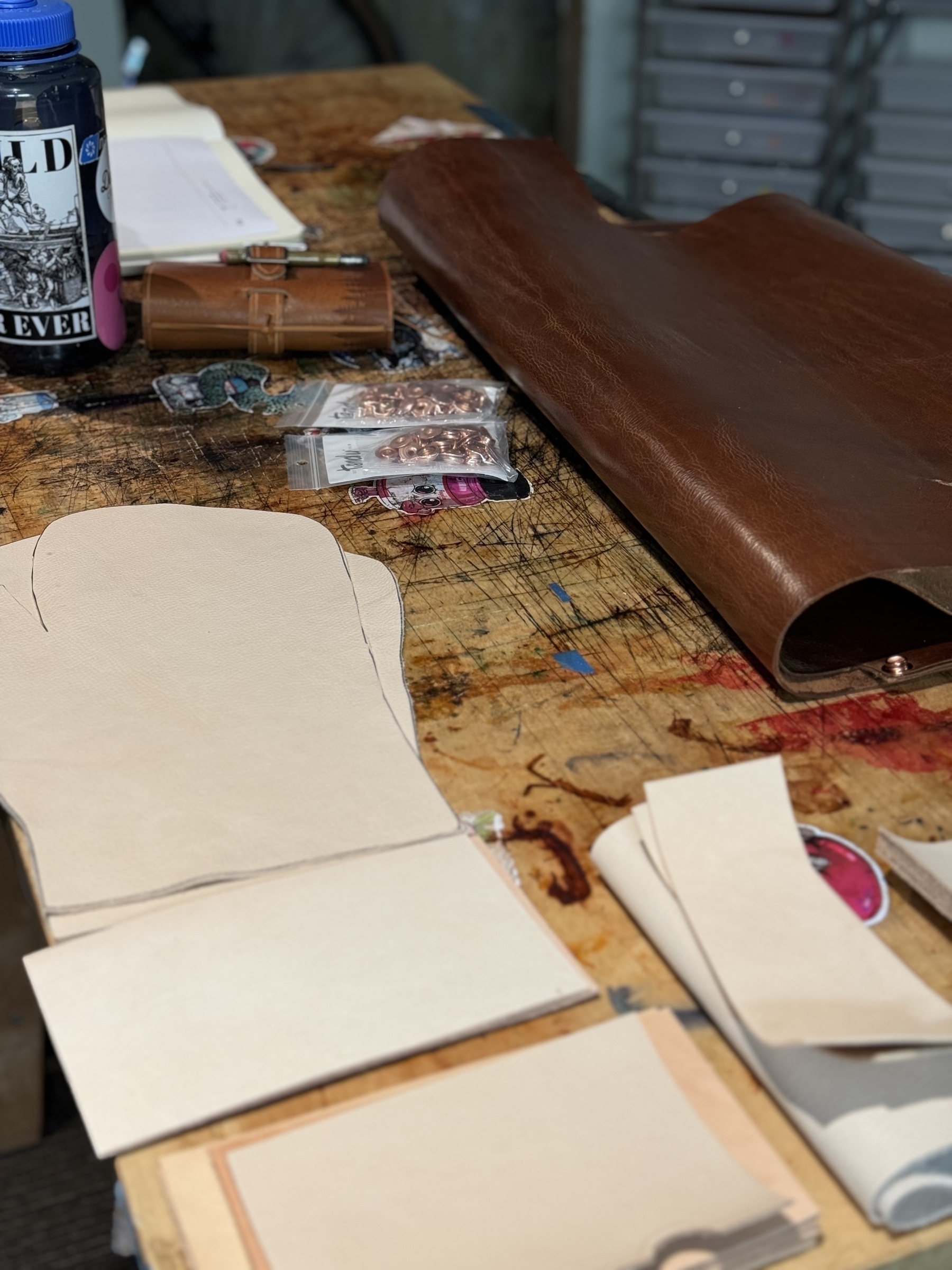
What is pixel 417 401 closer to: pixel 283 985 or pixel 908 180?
pixel 283 985

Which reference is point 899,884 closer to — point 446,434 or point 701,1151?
point 701,1151

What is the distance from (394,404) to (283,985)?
54cm

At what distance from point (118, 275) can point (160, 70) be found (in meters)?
2.78

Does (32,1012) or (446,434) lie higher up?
(446,434)

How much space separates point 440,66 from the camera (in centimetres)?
325

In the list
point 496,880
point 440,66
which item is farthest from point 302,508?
point 440,66

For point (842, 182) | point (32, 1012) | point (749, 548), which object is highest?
point (749, 548)

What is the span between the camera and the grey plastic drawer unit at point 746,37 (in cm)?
238

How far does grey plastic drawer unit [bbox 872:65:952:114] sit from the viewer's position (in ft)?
7.56

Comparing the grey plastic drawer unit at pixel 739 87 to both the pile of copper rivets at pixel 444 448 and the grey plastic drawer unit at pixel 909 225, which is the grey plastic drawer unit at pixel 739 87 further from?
the pile of copper rivets at pixel 444 448

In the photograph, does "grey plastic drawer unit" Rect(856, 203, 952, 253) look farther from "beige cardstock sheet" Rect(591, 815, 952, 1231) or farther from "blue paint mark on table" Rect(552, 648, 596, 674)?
"beige cardstock sheet" Rect(591, 815, 952, 1231)

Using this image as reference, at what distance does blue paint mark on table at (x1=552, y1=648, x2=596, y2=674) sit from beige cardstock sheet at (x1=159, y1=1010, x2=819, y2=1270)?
260 mm

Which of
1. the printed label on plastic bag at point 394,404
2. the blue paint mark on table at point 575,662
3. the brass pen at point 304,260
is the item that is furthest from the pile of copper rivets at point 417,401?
the blue paint mark on table at point 575,662

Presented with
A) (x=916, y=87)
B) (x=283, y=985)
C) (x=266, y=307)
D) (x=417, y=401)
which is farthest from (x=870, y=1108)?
(x=916, y=87)
